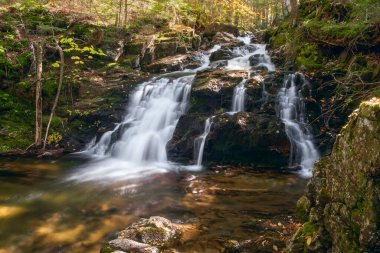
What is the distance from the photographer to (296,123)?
35.9ft

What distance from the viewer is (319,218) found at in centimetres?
388

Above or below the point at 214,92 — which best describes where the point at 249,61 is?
above

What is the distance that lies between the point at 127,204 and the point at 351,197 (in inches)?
210

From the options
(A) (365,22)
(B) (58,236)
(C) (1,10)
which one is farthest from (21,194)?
(C) (1,10)

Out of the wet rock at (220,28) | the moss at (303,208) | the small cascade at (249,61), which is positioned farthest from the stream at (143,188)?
the wet rock at (220,28)

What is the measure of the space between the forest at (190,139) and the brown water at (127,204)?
0.04 metres

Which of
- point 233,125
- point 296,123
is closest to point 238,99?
point 233,125

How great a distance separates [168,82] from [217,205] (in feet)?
26.9

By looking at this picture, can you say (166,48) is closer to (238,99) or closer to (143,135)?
(143,135)

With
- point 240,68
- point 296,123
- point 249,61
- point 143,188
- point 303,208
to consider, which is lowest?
point 143,188

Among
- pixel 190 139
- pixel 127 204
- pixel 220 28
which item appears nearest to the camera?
pixel 127 204

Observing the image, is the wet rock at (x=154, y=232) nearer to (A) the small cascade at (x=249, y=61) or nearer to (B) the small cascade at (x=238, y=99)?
(B) the small cascade at (x=238, y=99)

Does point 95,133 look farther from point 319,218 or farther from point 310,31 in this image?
point 319,218

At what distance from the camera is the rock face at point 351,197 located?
2.93m
